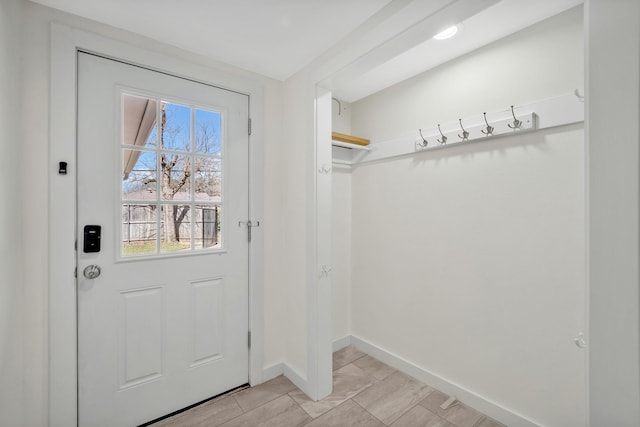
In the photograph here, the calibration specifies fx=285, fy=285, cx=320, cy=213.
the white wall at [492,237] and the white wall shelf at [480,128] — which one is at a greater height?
the white wall shelf at [480,128]

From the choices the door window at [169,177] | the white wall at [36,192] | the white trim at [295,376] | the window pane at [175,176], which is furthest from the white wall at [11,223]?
the white trim at [295,376]

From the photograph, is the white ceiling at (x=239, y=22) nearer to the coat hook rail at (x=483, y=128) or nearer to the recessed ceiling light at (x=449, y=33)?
the recessed ceiling light at (x=449, y=33)

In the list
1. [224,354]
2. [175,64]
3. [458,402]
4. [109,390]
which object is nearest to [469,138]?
[458,402]

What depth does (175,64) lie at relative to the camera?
172 centimetres

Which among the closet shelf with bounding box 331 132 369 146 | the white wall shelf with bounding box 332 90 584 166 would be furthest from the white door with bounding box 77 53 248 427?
the white wall shelf with bounding box 332 90 584 166

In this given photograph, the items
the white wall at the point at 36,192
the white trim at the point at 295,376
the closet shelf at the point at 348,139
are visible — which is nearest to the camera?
the white wall at the point at 36,192

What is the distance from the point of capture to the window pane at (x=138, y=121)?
1604 millimetres

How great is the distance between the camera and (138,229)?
1636 mm

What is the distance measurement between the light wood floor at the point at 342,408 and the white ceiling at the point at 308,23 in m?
2.07

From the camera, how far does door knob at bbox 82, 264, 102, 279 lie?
1.48 meters

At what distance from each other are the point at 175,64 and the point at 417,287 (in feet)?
7.29

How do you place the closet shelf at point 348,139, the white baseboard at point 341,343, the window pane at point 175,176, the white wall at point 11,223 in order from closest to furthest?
the white wall at point 11,223 < the window pane at point 175,176 < the closet shelf at point 348,139 < the white baseboard at point 341,343

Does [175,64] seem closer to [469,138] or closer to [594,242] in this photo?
[469,138]

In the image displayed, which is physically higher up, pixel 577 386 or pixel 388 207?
pixel 388 207
